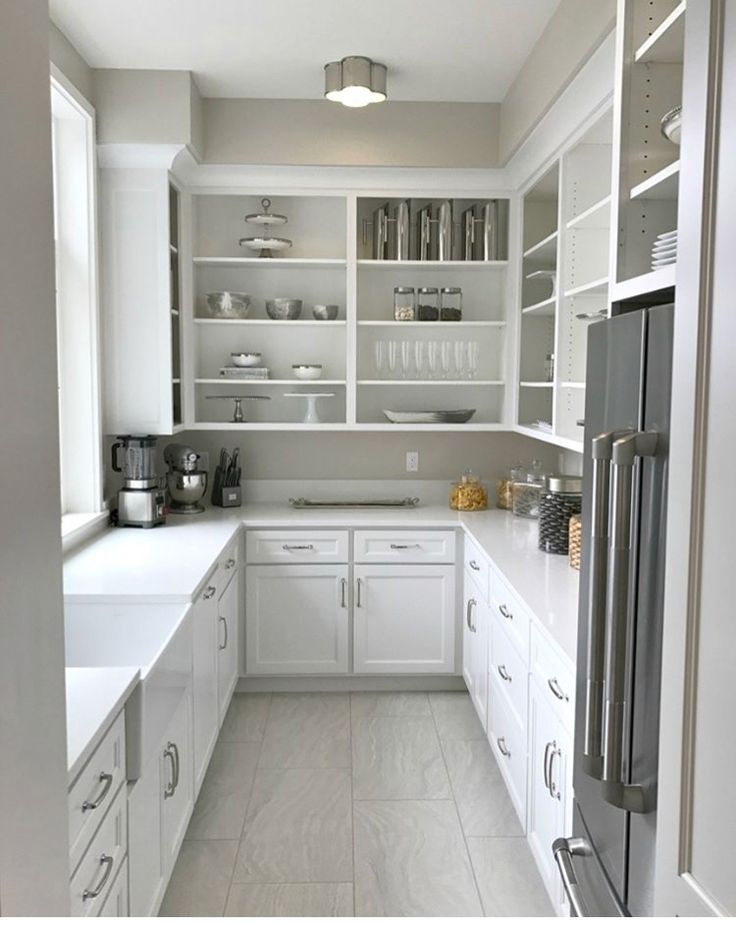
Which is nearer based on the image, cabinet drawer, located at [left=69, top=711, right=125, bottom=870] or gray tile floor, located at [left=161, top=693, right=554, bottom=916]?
cabinet drawer, located at [left=69, top=711, right=125, bottom=870]

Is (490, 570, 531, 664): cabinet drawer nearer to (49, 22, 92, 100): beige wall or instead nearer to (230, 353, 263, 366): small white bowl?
(230, 353, 263, 366): small white bowl

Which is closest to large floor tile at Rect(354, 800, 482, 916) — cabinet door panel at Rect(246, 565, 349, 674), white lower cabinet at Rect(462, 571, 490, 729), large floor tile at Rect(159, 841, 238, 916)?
large floor tile at Rect(159, 841, 238, 916)

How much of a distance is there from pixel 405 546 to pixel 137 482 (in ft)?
4.29

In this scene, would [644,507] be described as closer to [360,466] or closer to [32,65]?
[32,65]

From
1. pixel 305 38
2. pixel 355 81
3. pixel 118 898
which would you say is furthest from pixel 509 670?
pixel 305 38

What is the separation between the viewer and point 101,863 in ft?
5.58

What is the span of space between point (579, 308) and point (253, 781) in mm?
2256

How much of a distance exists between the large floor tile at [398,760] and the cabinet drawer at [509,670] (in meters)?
0.47

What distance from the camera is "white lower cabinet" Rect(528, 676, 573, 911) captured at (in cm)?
217

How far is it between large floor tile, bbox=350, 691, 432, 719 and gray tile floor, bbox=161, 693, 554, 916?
0.04 ft

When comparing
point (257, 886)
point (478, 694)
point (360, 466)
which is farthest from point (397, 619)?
point (257, 886)

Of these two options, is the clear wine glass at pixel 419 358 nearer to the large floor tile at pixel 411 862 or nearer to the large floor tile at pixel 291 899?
the large floor tile at pixel 411 862

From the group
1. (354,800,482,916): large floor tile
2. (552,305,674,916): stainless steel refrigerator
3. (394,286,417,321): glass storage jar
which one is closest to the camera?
(552,305,674,916): stainless steel refrigerator

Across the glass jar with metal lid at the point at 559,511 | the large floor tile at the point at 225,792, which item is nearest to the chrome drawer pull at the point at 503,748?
the glass jar with metal lid at the point at 559,511
